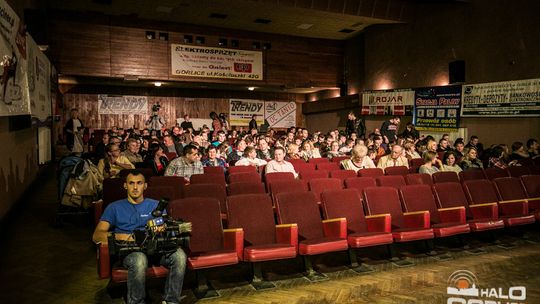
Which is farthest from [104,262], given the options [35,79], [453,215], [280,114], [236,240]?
[280,114]

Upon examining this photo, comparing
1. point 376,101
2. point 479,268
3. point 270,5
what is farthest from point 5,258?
point 376,101

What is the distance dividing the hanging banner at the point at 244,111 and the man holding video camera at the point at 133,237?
11.8 meters

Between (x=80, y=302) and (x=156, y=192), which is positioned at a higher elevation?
(x=156, y=192)

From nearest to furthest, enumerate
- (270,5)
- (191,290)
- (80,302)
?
1. (80,302)
2. (191,290)
3. (270,5)

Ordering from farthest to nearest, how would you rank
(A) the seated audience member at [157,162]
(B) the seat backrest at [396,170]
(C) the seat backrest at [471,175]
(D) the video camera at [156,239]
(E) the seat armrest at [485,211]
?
(A) the seated audience member at [157,162] → (B) the seat backrest at [396,170] → (C) the seat backrest at [471,175] → (E) the seat armrest at [485,211] → (D) the video camera at [156,239]

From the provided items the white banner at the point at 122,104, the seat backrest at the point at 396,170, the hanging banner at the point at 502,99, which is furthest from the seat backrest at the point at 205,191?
the white banner at the point at 122,104

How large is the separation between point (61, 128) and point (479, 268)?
39.4 ft

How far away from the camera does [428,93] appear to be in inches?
423

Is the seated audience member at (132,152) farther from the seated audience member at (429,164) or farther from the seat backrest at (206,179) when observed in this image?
the seated audience member at (429,164)

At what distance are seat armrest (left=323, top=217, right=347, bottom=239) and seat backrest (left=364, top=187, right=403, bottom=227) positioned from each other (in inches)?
22.3

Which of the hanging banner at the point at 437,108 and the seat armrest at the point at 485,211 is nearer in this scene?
the seat armrest at the point at 485,211

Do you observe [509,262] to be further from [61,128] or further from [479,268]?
[61,128]

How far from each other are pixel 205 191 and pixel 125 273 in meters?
1.53

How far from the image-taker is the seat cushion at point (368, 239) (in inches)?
142
